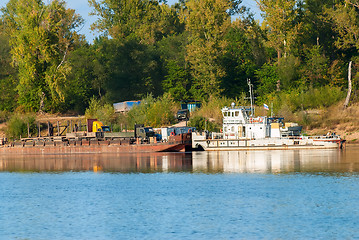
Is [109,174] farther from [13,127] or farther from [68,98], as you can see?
[68,98]

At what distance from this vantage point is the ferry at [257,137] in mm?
83062

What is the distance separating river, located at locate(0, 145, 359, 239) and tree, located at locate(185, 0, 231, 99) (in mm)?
47156

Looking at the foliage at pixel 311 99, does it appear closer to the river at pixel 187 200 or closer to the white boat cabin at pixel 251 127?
the white boat cabin at pixel 251 127

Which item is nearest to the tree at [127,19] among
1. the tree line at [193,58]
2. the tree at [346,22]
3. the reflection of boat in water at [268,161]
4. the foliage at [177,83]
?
the tree line at [193,58]

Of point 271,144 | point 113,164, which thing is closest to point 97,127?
point 113,164

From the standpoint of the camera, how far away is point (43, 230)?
112 ft

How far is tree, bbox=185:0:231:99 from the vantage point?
11524 centimetres

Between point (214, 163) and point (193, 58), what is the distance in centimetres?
5458

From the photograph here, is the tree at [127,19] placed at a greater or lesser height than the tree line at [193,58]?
greater

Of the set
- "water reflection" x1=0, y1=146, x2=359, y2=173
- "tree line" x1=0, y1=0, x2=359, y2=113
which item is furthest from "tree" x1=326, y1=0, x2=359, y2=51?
"water reflection" x1=0, y1=146, x2=359, y2=173

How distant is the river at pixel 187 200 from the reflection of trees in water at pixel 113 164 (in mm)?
267

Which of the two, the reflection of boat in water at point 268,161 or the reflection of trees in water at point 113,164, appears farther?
the reflection of trees in water at point 113,164

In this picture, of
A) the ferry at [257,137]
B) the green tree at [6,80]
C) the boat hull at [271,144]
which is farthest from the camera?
the green tree at [6,80]

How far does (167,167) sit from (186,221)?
3115 centimetres
